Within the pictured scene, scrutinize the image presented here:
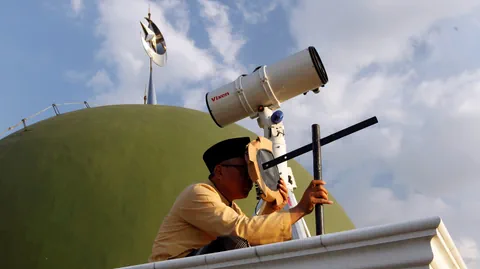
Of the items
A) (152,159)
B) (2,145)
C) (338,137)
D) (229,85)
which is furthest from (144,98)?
(338,137)

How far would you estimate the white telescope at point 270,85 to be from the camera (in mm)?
6984

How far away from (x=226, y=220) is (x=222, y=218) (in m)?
0.03

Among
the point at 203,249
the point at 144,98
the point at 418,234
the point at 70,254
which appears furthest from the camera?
the point at 144,98

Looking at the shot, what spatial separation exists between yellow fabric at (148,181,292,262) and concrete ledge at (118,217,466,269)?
0.49 m

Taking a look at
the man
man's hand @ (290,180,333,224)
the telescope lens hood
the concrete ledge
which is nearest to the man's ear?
the man

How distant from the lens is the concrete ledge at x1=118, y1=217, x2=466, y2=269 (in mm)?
2680

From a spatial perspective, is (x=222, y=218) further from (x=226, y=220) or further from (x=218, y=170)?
(x=218, y=170)

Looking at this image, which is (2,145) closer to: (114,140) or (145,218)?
(114,140)

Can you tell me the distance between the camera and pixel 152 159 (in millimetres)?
9328

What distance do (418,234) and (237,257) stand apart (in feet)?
2.87

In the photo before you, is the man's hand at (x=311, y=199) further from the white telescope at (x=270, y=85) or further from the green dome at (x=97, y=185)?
the green dome at (x=97, y=185)

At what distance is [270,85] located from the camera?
6.97m

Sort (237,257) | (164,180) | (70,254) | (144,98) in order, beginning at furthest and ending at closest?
(144,98) < (164,180) < (70,254) < (237,257)

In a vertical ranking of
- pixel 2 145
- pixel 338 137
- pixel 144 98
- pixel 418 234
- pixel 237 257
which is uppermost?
pixel 144 98
